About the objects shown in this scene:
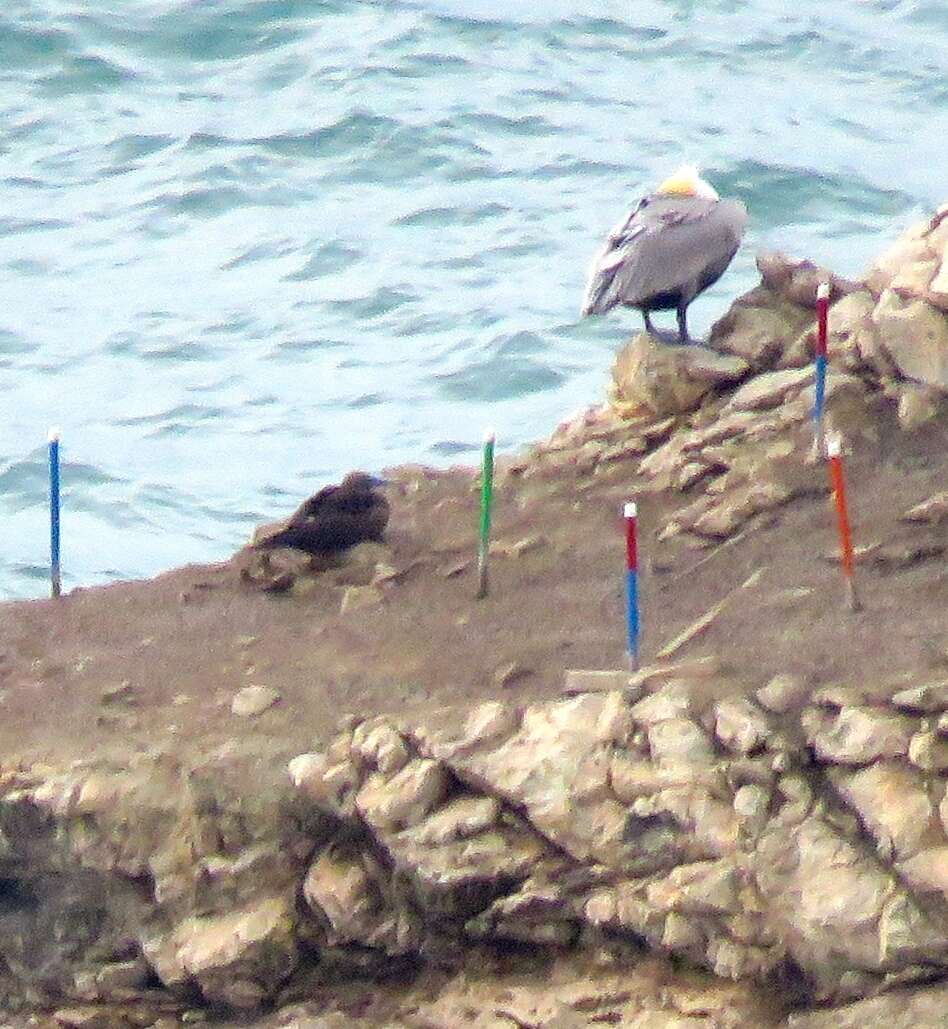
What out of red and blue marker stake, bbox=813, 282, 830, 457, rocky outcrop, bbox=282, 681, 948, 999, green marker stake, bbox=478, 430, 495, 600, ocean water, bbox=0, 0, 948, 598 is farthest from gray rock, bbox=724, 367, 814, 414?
ocean water, bbox=0, 0, 948, 598

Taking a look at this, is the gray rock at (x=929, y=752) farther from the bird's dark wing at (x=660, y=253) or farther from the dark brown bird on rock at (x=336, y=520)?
the bird's dark wing at (x=660, y=253)

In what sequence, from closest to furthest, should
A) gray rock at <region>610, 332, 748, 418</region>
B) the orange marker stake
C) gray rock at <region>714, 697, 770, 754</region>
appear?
gray rock at <region>714, 697, 770, 754</region> < the orange marker stake < gray rock at <region>610, 332, 748, 418</region>

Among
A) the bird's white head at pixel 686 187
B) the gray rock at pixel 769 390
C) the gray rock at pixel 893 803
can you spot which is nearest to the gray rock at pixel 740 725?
the gray rock at pixel 893 803

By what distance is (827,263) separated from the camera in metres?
20.3

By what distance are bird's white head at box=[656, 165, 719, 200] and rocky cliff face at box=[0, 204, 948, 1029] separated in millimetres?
4280

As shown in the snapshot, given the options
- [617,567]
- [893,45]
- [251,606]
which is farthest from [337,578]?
[893,45]

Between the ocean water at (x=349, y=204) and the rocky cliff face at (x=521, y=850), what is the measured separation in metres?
6.69

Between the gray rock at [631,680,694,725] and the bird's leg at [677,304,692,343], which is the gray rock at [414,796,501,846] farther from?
the bird's leg at [677,304,692,343]

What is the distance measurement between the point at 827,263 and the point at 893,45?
719 cm

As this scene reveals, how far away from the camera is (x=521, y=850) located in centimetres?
818

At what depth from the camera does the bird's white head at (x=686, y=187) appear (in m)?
12.6

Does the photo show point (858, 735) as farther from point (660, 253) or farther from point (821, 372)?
point (660, 253)

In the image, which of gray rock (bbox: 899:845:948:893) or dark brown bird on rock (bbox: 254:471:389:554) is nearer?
gray rock (bbox: 899:845:948:893)

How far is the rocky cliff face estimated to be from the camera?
7.75 metres
